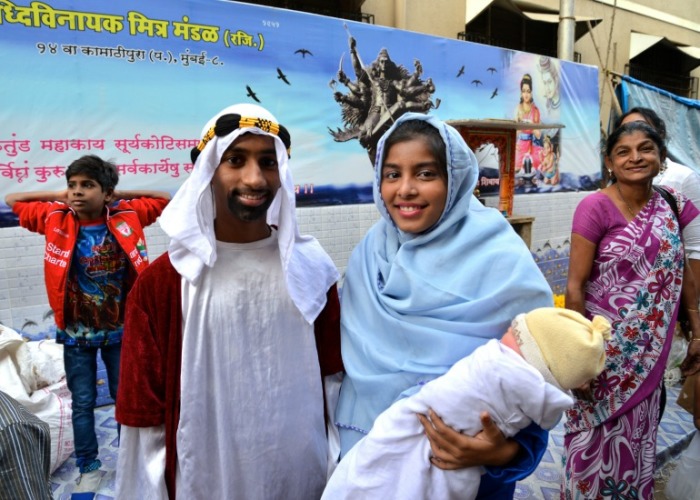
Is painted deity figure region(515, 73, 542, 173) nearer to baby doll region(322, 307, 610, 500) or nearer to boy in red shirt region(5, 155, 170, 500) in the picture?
boy in red shirt region(5, 155, 170, 500)

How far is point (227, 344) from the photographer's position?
4.70 feet

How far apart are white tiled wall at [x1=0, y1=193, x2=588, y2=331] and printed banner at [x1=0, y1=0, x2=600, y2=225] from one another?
0.14m

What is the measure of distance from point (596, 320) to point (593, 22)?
328 inches

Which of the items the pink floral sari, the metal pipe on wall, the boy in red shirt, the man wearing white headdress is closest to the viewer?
the man wearing white headdress

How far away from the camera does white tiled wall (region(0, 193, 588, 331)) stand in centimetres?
322

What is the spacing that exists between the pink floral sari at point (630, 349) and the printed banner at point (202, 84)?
279cm

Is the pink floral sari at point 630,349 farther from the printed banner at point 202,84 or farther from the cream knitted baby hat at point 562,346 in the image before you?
the printed banner at point 202,84

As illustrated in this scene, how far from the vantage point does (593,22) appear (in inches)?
308

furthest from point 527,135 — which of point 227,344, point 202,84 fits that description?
point 227,344

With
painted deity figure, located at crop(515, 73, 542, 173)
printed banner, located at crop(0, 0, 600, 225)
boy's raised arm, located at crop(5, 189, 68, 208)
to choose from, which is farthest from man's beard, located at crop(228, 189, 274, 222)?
painted deity figure, located at crop(515, 73, 542, 173)

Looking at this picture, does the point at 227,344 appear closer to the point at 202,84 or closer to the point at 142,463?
the point at 142,463

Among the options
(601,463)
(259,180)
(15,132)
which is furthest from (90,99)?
(601,463)

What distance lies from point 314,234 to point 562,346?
3553 millimetres

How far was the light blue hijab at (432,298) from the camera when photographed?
1287 mm
